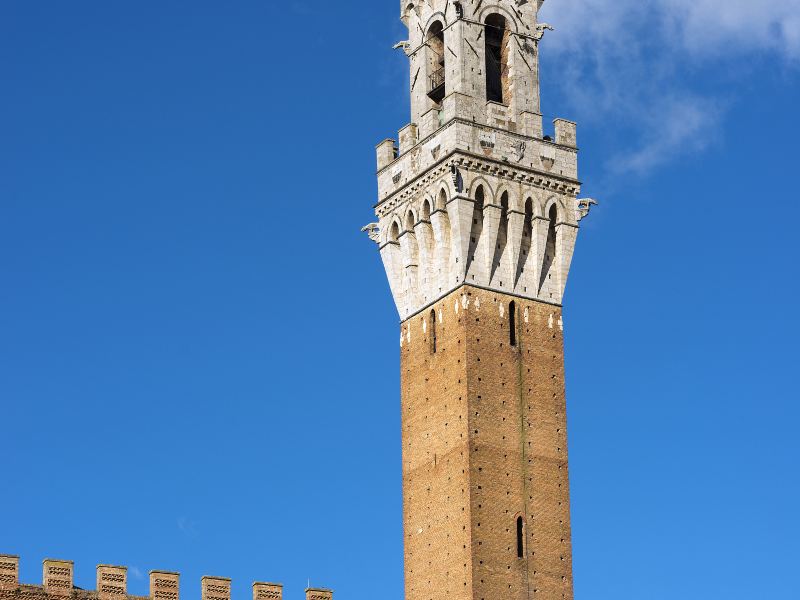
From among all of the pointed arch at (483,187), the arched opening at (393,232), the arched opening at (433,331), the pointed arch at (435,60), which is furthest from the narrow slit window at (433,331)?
the pointed arch at (435,60)

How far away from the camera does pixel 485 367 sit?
7069 cm

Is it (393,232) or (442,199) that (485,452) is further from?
(393,232)

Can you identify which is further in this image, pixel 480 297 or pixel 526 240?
pixel 526 240

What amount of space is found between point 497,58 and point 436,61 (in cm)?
252

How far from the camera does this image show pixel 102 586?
187 ft

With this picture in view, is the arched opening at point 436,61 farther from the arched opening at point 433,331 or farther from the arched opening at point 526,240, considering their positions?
the arched opening at point 433,331

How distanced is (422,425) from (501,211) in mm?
8835

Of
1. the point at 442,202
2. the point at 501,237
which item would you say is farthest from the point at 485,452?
the point at 442,202

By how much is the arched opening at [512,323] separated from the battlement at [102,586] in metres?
16.6

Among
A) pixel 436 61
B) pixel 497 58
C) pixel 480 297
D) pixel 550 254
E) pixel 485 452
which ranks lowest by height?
pixel 485 452

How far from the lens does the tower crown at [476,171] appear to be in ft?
239

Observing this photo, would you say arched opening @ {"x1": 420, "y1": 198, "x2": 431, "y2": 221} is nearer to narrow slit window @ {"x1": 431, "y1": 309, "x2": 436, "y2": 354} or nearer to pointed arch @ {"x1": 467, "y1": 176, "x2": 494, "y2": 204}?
pointed arch @ {"x1": 467, "y1": 176, "x2": 494, "y2": 204}

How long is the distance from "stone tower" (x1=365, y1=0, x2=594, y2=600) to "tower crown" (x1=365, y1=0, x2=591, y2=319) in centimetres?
8

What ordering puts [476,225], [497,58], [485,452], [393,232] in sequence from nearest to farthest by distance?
[485,452] < [476,225] < [393,232] < [497,58]
